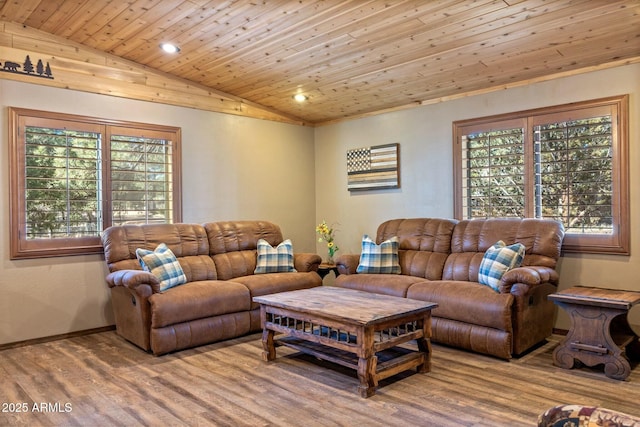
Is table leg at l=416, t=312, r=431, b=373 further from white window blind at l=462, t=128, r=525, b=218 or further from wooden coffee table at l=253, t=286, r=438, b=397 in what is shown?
white window blind at l=462, t=128, r=525, b=218

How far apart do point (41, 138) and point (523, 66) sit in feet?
14.7

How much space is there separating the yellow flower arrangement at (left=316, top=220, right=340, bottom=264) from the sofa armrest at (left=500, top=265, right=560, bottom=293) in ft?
8.11

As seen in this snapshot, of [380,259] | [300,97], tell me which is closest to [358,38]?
[300,97]

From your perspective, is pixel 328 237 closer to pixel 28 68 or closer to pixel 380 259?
pixel 380 259

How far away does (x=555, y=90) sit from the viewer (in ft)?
14.4

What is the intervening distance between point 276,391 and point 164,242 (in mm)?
2271

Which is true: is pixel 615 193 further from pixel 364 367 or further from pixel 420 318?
pixel 364 367

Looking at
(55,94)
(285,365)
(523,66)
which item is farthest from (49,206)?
(523,66)

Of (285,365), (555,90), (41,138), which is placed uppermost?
(555,90)

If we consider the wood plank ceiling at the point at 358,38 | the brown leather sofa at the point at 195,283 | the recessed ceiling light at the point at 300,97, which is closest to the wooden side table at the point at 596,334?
the wood plank ceiling at the point at 358,38

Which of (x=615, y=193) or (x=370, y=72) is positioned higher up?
(x=370, y=72)

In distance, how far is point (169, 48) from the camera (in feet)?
14.6

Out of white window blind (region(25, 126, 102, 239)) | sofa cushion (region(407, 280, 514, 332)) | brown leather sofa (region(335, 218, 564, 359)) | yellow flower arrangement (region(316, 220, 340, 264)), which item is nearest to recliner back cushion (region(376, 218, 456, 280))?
brown leather sofa (region(335, 218, 564, 359))

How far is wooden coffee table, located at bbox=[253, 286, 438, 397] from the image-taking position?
3000mm
